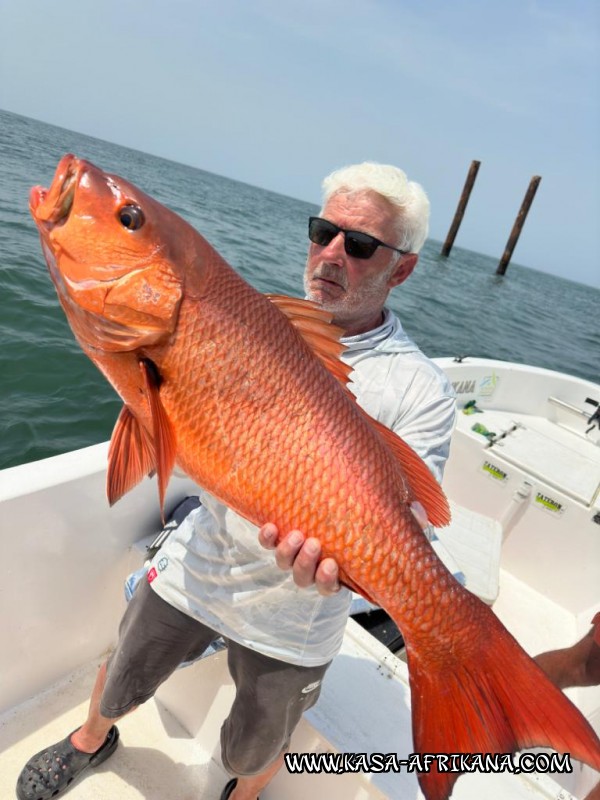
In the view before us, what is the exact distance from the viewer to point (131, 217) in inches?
57.5

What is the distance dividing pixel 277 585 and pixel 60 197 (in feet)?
4.67

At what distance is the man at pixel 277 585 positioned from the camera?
6.36ft

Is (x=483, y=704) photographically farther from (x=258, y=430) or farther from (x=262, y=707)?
(x=258, y=430)

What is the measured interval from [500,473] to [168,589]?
3.91 meters

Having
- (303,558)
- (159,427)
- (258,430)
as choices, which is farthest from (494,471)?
(159,427)

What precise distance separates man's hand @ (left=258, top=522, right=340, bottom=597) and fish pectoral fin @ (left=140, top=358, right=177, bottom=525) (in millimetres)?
311

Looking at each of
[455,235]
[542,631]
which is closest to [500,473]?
[542,631]

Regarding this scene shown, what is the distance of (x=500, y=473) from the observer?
5.15 metres

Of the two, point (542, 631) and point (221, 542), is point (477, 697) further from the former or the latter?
point (542, 631)

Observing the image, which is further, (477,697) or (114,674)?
(114,674)

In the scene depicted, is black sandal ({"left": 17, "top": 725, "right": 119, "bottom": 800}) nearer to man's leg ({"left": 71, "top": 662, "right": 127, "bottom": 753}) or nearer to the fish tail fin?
man's leg ({"left": 71, "top": 662, "right": 127, "bottom": 753})

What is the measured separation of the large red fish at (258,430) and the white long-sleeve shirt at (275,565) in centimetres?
49

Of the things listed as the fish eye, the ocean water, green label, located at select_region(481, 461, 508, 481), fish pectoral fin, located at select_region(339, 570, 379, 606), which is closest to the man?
fish pectoral fin, located at select_region(339, 570, 379, 606)

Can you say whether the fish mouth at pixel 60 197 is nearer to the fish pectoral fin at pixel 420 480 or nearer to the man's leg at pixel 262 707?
the fish pectoral fin at pixel 420 480
